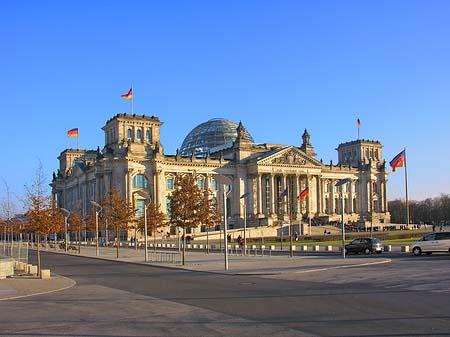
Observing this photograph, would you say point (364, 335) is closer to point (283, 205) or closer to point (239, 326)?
point (239, 326)

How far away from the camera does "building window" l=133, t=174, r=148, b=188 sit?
388 ft

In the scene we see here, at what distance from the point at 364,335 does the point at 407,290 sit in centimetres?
997

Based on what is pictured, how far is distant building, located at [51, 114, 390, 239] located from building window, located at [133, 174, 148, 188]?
0.71ft

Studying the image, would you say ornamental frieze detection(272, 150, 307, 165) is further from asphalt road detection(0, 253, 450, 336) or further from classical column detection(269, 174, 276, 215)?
asphalt road detection(0, 253, 450, 336)

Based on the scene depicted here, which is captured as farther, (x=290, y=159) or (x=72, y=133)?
(x=290, y=159)

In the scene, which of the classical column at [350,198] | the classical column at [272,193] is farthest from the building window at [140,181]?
the classical column at [350,198]

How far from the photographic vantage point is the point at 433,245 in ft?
145

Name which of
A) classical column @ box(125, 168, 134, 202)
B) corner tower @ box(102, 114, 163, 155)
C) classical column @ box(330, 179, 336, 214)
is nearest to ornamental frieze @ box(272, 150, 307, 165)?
classical column @ box(330, 179, 336, 214)

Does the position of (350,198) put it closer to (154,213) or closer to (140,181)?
(140,181)

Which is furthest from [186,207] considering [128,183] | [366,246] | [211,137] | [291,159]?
[211,137]

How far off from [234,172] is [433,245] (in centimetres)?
9054

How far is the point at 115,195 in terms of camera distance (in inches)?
2744

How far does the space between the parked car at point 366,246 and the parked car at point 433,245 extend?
4.93m

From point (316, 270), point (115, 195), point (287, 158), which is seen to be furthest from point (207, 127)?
point (316, 270)
